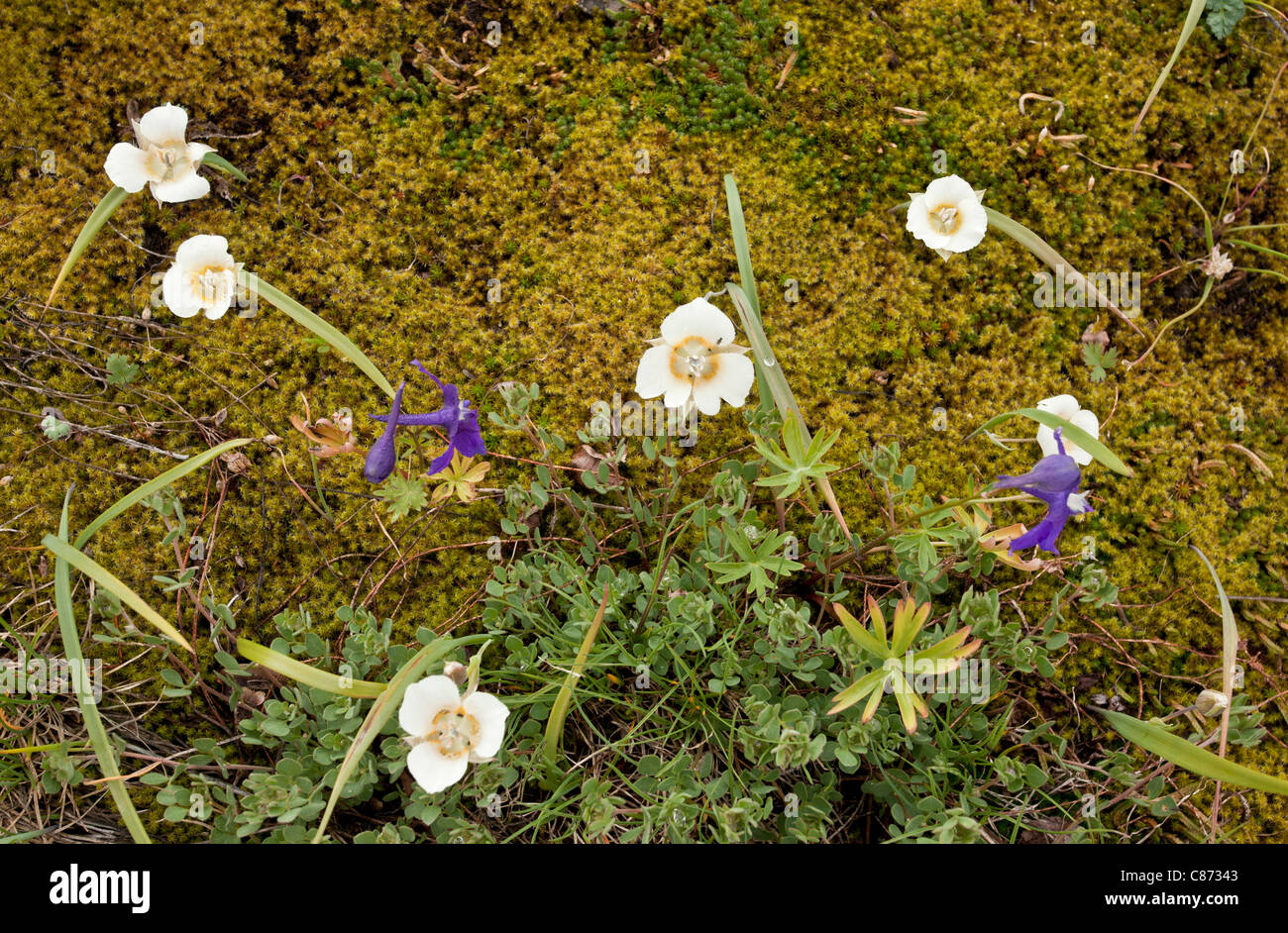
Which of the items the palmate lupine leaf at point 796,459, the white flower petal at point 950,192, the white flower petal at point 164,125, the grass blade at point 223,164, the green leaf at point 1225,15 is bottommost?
the palmate lupine leaf at point 796,459

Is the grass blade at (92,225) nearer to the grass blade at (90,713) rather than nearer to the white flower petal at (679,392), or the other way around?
the grass blade at (90,713)

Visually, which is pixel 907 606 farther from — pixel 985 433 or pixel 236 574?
pixel 236 574

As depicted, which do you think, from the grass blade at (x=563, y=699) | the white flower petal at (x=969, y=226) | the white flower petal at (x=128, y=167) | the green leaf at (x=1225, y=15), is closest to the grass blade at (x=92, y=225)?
the white flower petal at (x=128, y=167)

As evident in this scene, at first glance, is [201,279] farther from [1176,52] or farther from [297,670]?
[1176,52]

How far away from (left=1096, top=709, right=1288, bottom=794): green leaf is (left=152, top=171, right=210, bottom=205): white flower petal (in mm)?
3204

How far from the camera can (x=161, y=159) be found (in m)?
2.53

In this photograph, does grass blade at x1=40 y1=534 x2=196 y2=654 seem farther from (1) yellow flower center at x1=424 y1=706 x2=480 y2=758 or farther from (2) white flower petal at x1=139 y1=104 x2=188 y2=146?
(2) white flower petal at x1=139 y1=104 x2=188 y2=146

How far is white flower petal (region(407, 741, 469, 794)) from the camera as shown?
1830 millimetres

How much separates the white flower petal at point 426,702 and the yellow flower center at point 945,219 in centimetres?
206

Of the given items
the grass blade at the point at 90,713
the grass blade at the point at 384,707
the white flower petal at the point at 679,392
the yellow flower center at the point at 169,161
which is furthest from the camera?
the yellow flower center at the point at 169,161

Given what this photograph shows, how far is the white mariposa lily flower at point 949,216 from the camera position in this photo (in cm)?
250

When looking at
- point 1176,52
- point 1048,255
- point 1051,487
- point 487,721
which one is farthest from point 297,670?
→ point 1176,52

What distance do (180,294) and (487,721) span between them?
1.70 m

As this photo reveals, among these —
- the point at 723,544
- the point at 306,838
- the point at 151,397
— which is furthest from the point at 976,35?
the point at 306,838
